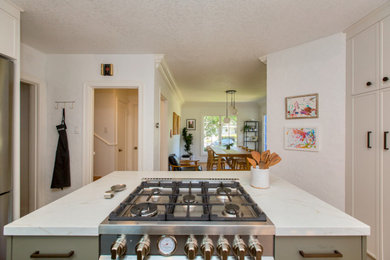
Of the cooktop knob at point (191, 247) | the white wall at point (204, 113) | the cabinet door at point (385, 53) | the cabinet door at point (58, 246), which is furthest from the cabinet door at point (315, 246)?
the white wall at point (204, 113)

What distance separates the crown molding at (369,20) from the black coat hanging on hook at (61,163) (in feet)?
12.0

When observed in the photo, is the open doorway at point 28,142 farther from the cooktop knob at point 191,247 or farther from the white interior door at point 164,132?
the cooktop knob at point 191,247

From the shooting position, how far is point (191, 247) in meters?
0.60

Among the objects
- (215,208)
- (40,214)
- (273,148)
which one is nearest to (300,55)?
(273,148)

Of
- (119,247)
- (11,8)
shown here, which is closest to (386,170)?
(119,247)

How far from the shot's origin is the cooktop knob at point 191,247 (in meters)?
0.59

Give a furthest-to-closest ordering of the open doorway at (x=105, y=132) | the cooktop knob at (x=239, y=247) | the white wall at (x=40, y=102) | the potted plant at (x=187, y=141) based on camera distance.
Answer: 1. the potted plant at (x=187, y=141)
2. the open doorway at (x=105, y=132)
3. the white wall at (x=40, y=102)
4. the cooktop knob at (x=239, y=247)

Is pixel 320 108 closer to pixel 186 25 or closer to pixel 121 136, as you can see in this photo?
pixel 186 25

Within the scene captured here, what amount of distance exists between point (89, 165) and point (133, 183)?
5.67 feet

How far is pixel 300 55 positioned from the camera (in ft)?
7.46

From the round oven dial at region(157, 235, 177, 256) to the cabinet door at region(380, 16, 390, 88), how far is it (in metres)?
2.11

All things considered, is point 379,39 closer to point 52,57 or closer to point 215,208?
point 215,208

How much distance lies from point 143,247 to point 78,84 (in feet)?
8.67

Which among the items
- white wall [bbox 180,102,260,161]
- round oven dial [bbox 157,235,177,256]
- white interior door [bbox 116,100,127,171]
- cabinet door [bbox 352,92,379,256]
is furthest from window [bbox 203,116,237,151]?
round oven dial [bbox 157,235,177,256]
